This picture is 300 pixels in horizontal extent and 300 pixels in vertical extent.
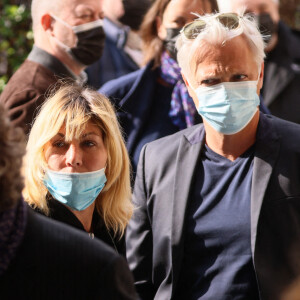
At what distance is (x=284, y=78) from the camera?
489 cm

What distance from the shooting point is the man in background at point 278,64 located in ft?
15.6

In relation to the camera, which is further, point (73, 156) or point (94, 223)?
point (94, 223)

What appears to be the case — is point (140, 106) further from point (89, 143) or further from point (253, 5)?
point (253, 5)

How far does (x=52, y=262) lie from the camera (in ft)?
5.71

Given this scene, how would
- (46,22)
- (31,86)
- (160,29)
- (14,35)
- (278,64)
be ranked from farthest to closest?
1. (14,35)
2. (278,64)
3. (46,22)
4. (160,29)
5. (31,86)

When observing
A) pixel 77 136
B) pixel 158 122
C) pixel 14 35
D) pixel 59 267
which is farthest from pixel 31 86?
pixel 14 35

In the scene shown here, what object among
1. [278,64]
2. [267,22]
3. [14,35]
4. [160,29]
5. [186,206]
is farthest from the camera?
[14,35]

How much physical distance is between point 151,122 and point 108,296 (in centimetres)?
241

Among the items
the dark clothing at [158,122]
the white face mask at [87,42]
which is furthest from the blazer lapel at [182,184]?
the white face mask at [87,42]

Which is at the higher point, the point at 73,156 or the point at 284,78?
the point at 73,156

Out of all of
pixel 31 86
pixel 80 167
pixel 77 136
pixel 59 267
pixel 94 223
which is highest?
pixel 59 267

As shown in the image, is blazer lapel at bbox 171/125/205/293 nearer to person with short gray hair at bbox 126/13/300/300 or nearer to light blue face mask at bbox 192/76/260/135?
person with short gray hair at bbox 126/13/300/300

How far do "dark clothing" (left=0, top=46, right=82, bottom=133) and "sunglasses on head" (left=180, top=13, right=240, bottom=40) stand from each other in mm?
948

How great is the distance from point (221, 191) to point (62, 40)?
199 cm
